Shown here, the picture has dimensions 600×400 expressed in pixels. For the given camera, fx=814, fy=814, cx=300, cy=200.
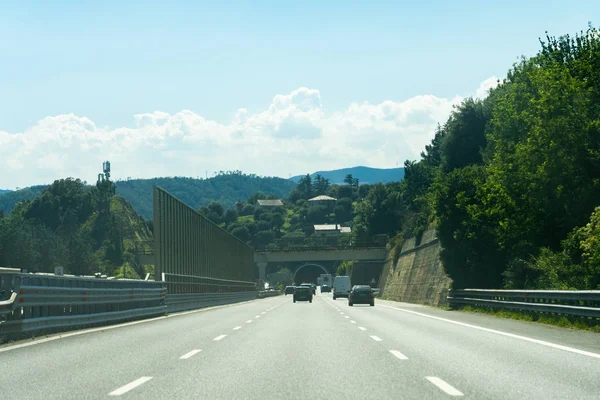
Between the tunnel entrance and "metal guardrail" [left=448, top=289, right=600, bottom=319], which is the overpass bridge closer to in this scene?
"metal guardrail" [left=448, top=289, right=600, bottom=319]

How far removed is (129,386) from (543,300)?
24.6 meters

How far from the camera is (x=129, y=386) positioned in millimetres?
9812

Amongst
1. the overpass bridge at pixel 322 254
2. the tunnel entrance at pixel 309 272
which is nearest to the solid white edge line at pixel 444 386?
the overpass bridge at pixel 322 254

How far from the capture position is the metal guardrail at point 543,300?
21205 mm

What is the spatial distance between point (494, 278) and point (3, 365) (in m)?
38.2

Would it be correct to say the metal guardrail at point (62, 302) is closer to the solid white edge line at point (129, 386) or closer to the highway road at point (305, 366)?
the highway road at point (305, 366)

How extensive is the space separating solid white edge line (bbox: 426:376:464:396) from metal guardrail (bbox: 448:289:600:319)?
11149mm

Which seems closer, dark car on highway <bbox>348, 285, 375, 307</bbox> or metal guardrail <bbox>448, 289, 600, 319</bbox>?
metal guardrail <bbox>448, 289, 600, 319</bbox>

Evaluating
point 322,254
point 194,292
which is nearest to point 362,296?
point 194,292

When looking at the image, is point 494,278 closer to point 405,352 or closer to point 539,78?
point 539,78

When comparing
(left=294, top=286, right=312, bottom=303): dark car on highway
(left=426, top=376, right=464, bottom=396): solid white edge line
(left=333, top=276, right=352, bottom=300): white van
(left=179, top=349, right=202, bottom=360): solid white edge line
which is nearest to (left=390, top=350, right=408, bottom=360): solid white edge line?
(left=426, top=376, right=464, bottom=396): solid white edge line

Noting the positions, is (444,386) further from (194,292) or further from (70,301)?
(194,292)

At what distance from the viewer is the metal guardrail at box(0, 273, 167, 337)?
1683 centimetres

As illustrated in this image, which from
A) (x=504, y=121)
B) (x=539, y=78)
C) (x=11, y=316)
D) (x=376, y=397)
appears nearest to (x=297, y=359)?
(x=376, y=397)
